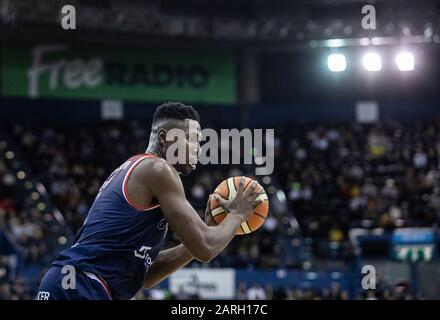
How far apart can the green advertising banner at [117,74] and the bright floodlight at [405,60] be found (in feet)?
17.7

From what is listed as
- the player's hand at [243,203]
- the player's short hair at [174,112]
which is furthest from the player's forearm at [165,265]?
the player's short hair at [174,112]

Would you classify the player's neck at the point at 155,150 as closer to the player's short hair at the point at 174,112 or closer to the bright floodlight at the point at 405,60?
the player's short hair at the point at 174,112

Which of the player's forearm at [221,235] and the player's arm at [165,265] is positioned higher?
the player's forearm at [221,235]

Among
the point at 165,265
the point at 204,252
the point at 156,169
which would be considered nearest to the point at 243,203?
the point at 204,252

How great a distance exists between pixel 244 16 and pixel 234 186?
20.2 metres

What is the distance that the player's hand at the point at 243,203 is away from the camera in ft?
12.1

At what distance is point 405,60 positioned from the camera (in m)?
22.6

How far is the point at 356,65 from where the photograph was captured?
23.7 m

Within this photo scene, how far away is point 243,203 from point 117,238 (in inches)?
26.2

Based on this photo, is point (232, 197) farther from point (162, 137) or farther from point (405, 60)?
point (405, 60)

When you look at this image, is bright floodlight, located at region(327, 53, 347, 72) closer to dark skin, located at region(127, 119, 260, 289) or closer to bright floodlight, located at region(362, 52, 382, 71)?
bright floodlight, located at region(362, 52, 382, 71)

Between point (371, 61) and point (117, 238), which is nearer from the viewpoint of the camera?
point (117, 238)

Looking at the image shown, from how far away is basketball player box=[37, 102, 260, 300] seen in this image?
Result: 11.5 feet

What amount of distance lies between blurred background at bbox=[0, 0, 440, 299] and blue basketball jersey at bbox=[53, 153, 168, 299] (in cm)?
1122
